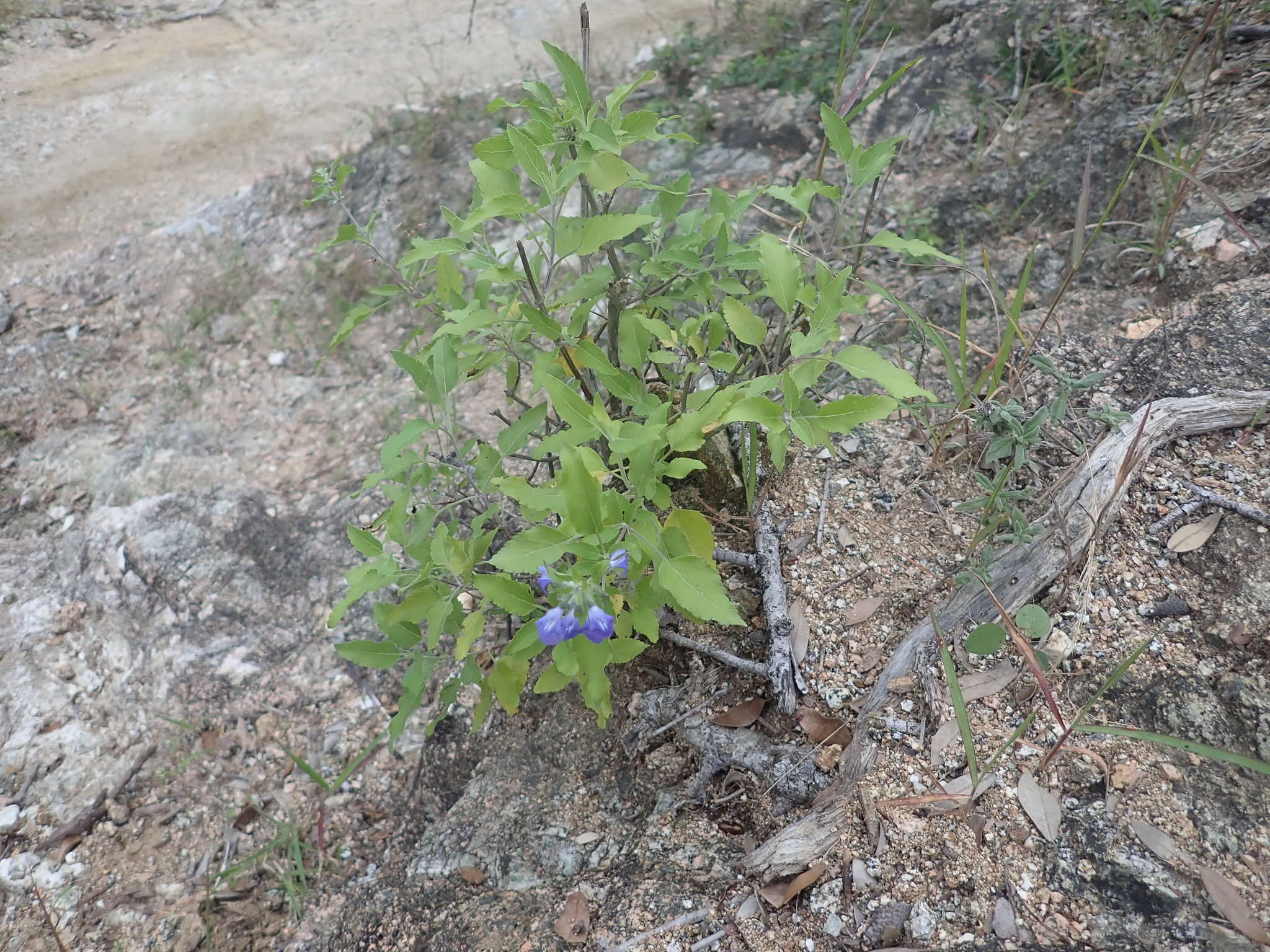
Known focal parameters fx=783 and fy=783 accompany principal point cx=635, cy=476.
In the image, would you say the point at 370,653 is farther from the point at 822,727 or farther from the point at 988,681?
the point at 988,681

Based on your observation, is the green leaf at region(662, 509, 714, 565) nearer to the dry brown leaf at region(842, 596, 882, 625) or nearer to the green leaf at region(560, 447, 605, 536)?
the green leaf at region(560, 447, 605, 536)

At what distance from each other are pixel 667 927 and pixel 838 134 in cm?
167

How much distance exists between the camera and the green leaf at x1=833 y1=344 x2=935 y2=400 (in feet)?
4.57

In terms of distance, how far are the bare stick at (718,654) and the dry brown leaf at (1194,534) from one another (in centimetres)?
92

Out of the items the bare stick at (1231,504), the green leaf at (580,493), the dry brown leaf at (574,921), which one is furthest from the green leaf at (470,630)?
the bare stick at (1231,504)

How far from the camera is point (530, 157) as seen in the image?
4.78 ft

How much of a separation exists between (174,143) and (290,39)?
1.61 meters

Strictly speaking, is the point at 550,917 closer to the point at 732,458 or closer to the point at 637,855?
the point at 637,855

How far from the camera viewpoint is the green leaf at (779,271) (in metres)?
1.47

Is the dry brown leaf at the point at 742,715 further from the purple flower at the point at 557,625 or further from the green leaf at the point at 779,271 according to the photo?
the green leaf at the point at 779,271

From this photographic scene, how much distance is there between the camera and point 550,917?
1687 millimetres

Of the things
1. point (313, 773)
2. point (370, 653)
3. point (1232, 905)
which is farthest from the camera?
point (313, 773)

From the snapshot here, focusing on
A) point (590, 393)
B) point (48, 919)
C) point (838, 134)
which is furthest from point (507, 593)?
point (48, 919)

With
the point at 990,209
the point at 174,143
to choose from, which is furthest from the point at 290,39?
the point at 990,209
